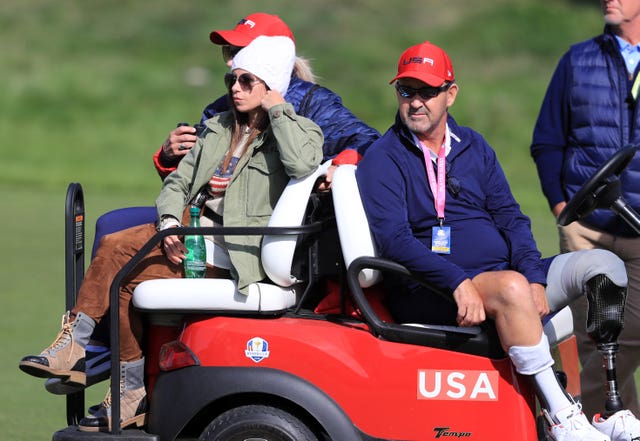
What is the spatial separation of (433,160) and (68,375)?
4.59 feet

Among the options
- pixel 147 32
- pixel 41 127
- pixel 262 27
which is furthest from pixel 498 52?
pixel 262 27

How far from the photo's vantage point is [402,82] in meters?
4.09

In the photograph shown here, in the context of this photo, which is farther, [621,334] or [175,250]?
[621,334]

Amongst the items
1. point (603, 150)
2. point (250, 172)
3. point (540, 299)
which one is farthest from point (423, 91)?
point (603, 150)

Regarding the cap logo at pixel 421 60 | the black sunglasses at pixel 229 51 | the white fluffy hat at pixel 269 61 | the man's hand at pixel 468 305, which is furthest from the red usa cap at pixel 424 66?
the black sunglasses at pixel 229 51

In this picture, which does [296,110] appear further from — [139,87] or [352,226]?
[139,87]

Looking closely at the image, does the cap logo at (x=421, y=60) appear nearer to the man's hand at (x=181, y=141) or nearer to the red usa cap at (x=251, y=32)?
the red usa cap at (x=251, y=32)

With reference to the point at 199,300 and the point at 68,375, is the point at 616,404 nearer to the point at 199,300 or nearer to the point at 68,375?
the point at 199,300

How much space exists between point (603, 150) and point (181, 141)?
5.69ft

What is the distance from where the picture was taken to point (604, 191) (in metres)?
4.07

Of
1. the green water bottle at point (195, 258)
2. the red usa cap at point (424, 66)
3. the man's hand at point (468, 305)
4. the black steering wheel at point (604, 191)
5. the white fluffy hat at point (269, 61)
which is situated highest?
the white fluffy hat at point (269, 61)

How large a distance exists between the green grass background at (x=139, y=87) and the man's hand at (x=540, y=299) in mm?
2444

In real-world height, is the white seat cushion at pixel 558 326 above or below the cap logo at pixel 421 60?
below

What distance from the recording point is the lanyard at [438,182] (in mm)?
3998
